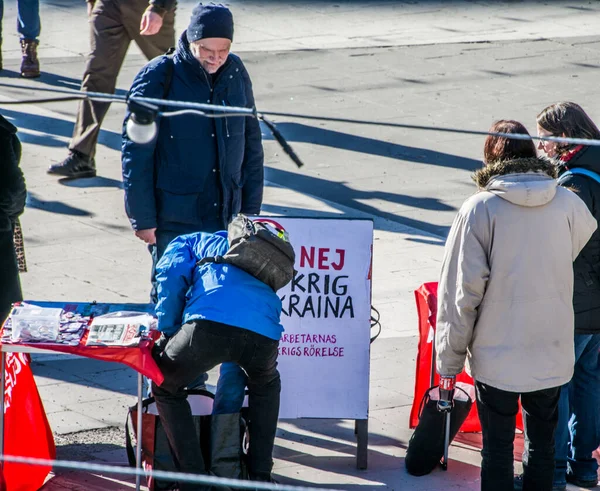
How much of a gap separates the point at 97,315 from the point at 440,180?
545 centimetres

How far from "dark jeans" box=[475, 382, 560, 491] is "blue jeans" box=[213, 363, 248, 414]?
1.08 m

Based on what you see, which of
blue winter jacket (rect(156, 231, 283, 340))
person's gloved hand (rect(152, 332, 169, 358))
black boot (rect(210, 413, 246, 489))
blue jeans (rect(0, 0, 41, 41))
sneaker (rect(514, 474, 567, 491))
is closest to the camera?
blue winter jacket (rect(156, 231, 283, 340))

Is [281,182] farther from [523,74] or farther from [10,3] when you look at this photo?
[10,3]

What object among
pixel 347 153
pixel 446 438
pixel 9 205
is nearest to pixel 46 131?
pixel 347 153

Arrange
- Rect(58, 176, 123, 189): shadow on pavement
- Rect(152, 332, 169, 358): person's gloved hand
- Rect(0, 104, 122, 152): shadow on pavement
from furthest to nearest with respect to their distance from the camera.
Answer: Rect(0, 104, 122, 152): shadow on pavement → Rect(58, 176, 123, 189): shadow on pavement → Rect(152, 332, 169, 358): person's gloved hand

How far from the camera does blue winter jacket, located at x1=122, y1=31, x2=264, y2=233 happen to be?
570 centimetres

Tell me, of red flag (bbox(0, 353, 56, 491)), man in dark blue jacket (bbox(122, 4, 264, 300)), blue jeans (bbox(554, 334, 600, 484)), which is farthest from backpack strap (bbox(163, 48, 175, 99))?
blue jeans (bbox(554, 334, 600, 484))

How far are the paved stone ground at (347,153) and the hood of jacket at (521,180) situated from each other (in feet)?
5.00

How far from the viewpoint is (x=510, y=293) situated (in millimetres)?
4625

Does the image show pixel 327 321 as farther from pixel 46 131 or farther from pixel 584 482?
pixel 46 131

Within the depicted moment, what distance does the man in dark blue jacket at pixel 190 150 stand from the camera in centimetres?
566

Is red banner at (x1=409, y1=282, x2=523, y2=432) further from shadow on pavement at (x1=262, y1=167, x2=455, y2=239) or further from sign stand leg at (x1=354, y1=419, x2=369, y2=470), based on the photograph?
shadow on pavement at (x1=262, y1=167, x2=455, y2=239)

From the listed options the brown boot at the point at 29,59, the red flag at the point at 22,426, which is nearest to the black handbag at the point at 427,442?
the red flag at the point at 22,426

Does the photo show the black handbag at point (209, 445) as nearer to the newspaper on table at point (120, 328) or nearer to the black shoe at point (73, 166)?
the newspaper on table at point (120, 328)
